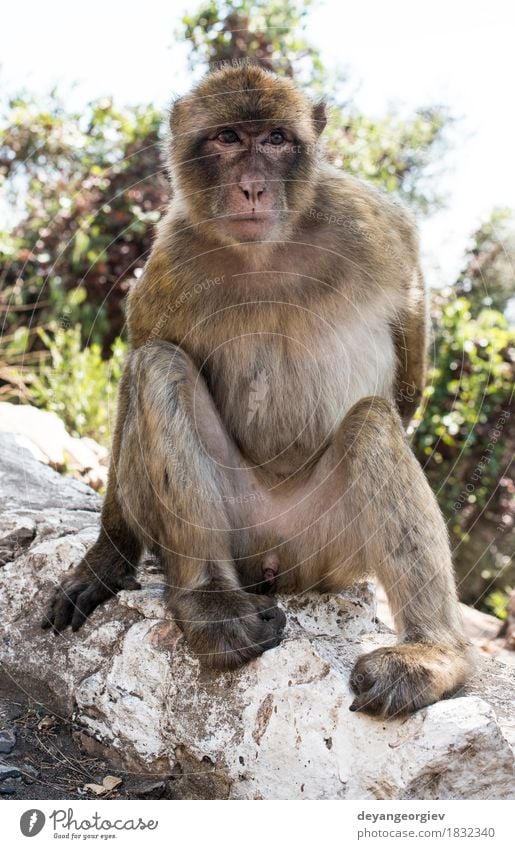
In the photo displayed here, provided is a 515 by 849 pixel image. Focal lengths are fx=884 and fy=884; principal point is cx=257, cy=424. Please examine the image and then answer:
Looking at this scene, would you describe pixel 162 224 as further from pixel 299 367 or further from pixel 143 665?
pixel 143 665

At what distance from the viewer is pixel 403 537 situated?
9.90 feet

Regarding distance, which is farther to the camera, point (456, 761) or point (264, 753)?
point (264, 753)

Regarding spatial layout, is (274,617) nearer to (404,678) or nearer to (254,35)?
(404,678)

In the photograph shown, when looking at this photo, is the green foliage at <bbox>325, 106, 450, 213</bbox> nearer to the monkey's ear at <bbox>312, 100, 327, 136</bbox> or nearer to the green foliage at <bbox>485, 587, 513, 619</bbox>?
the monkey's ear at <bbox>312, 100, 327, 136</bbox>

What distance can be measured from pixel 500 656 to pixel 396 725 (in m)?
3.63

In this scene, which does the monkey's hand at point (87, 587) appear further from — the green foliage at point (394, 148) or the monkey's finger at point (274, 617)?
the green foliage at point (394, 148)

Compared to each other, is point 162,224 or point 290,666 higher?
point 162,224

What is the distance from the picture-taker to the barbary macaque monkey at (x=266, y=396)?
3053mm

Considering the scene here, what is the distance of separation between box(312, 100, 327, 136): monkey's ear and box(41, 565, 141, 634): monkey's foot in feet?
6.42

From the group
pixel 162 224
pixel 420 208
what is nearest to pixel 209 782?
pixel 162 224

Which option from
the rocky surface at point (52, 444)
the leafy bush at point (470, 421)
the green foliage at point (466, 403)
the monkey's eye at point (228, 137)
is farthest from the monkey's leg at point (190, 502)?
the green foliage at point (466, 403)

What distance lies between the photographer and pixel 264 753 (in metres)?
2.85

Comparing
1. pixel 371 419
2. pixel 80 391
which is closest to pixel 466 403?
pixel 80 391

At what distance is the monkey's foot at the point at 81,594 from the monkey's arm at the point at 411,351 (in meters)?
1.38
